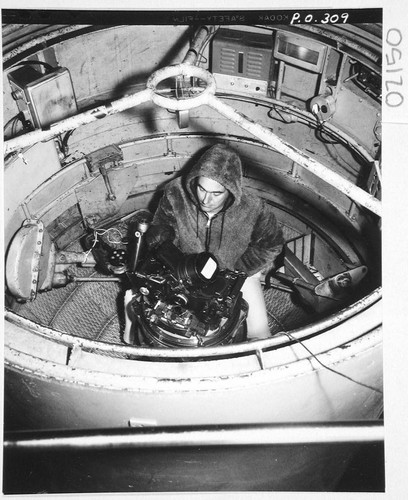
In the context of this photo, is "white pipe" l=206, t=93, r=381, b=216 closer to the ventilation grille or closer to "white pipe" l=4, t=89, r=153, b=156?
"white pipe" l=4, t=89, r=153, b=156

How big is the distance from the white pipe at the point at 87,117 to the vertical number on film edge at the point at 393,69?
77cm

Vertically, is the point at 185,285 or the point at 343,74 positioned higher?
the point at 343,74

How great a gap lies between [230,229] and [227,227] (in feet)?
0.06

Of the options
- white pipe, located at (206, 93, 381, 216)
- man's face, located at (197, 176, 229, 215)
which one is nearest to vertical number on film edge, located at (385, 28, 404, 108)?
white pipe, located at (206, 93, 381, 216)

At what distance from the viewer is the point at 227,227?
2.11 m

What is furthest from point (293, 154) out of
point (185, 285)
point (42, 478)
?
point (42, 478)

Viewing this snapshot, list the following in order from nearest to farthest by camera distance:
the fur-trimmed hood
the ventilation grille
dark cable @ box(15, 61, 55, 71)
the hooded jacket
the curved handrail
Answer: the curved handrail < the fur-trimmed hood < dark cable @ box(15, 61, 55, 71) < the hooded jacket < the ventilation grille

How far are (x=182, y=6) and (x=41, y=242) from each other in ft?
4.37

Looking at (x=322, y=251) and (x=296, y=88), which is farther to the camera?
(x=322, y=251)

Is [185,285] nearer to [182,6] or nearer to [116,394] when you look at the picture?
[116,394]

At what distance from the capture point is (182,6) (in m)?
1.40

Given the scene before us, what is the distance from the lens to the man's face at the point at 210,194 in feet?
6.15

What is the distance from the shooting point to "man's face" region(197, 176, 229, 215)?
6.15 feet

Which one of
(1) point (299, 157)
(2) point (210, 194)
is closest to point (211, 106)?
(1) point (299, 157)
